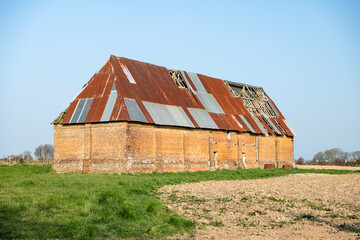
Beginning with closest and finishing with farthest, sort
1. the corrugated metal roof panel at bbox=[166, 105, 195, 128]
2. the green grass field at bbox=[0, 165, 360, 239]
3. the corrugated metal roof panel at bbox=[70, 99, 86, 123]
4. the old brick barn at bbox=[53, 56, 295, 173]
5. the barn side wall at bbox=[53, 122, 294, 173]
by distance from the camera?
the green grass field at bbox=[0, 165, 360, 239] → the barn side wall at bbox=[53, 122, 294, 173] → the old brick barn at bbox=[53, 56, 295, 173] → the corrugated metal roof panel at bbox=[70, 99, 86, 123] → the corrugated metal roof panel at bbox=[166, 105, 195, 128]

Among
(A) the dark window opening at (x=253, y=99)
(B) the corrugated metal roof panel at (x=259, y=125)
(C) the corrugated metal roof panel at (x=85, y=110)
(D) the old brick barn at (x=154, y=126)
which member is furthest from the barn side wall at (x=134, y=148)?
(A) the dark window opening at (x=253, y=99)

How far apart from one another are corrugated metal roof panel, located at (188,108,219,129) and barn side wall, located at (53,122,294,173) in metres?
0.55

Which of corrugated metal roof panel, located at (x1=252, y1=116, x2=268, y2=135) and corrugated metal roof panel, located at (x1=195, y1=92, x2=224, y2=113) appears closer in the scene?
corrugated metal roof panel, located at (x1=195, y1=92, x2=224, y2=113)

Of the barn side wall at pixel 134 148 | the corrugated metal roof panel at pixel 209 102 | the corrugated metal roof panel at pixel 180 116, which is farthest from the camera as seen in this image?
the corrugated metal roof panel at pixel 209 102

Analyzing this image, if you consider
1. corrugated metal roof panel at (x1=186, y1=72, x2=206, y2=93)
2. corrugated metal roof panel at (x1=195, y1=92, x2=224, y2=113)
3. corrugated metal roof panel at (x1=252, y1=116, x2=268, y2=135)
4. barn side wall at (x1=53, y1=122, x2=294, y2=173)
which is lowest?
barn side wall at (x1=53, y1=122, x2=294, y2=173)

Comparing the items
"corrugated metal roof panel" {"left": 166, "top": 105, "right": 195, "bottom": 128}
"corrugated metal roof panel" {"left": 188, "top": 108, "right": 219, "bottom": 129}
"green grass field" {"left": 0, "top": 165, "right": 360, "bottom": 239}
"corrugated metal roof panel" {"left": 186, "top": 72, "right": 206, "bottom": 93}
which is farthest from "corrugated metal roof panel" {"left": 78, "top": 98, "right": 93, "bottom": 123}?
"green grass field" {"left": 0, "top": 165, "right": 360, "bottom": 239}

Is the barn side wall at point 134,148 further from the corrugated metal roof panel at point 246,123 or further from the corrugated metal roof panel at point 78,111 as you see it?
the corrugated metal roof panel at point 246,123

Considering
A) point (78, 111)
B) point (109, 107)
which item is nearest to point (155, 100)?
point (109, 107)

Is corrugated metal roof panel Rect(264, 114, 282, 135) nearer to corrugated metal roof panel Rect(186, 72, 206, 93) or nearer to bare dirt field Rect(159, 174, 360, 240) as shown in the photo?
corrugated metal roof panel Rect(186, 72, 206, 93)

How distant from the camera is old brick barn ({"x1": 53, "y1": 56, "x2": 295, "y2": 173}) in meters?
32.1

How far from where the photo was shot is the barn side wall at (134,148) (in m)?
31.7

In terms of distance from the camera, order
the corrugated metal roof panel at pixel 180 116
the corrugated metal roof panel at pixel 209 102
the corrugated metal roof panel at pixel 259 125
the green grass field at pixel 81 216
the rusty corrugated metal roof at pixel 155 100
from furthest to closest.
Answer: the corrugated metal roof panel at pixel 259 125 < the corrugated metal roof panel at pixel 209 102 < the corrugated metal roof panel at pixel 180 116 < the rusty corrugated metal roof at pixel 155 100 < the green grass field at pixel 81 216

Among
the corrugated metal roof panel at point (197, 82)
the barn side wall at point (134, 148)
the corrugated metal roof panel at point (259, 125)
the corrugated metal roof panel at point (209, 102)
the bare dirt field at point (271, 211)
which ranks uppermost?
the corrugated metal roof panel at point (197, 82)

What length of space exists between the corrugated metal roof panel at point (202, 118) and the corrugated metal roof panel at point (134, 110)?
697 cm
